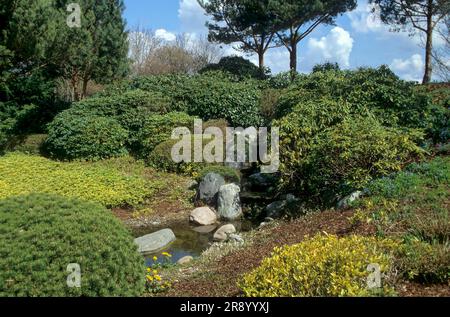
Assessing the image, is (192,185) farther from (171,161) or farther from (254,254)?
(254,254)

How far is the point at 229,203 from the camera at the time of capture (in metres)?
10.7

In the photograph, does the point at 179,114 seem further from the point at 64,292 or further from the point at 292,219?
the point at 64,292

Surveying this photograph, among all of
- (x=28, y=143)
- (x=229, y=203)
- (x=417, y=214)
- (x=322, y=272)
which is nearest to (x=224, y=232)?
(x=229, y=203)

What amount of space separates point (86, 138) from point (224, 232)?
7155 millimetres

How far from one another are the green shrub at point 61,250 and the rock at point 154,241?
311 cm

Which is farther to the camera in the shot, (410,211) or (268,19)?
(268,19)

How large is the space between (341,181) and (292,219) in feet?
3.80

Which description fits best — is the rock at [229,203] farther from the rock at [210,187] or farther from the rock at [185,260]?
the rock at [185,260]

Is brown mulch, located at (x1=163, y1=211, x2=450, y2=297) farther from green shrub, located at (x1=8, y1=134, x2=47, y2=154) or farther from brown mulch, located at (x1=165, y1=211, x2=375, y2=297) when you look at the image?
green shrub, located at (x1=8, y1=134, x2=47, y2=154)

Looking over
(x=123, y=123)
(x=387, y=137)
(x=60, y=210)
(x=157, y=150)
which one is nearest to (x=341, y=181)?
(x=387, y=137)

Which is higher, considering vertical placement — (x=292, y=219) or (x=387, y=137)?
(x=387, y=137)

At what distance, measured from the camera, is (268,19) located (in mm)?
21594

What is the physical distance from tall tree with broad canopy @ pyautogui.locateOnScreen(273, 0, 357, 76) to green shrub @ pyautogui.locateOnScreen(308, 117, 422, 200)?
456 inches

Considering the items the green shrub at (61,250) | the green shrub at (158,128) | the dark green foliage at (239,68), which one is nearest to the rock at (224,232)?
the green shrub at (61,250)
